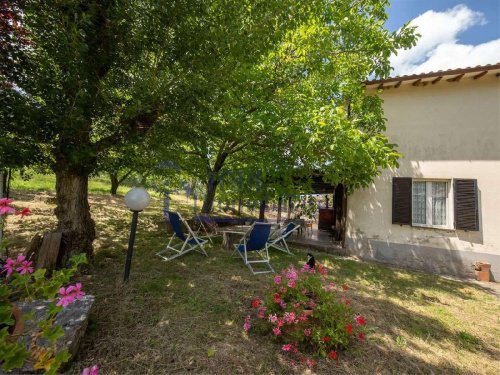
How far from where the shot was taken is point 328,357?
2.75 meters

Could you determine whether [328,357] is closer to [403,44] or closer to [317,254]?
[317,254]

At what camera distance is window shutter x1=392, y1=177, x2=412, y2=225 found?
7.51m

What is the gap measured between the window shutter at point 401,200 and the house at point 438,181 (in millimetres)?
27

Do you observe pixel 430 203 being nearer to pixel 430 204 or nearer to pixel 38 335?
pixel 430 204

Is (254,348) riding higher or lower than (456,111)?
lower

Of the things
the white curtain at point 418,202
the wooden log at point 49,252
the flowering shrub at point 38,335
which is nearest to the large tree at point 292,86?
the white curtain at point 418,202

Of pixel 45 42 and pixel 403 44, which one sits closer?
pixel 45 42

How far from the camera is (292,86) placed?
7.25 metres

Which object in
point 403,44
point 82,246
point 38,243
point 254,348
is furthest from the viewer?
point 403,44

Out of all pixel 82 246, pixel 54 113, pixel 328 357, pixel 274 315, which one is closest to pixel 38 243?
pixel 82 246

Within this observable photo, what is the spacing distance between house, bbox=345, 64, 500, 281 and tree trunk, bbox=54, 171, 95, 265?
7609 mm

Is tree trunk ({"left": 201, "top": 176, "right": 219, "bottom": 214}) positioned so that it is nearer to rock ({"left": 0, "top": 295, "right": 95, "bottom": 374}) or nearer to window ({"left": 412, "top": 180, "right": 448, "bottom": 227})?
rock ({"left": 0, "top": 295, "right": 95, "bottom": 374})

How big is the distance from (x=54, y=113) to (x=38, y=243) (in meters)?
2.33

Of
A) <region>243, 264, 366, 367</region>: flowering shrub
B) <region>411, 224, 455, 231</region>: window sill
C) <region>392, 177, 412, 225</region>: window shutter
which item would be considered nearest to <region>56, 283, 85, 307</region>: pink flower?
<region>243, 264, 366, 367</region>: flowering shrub
